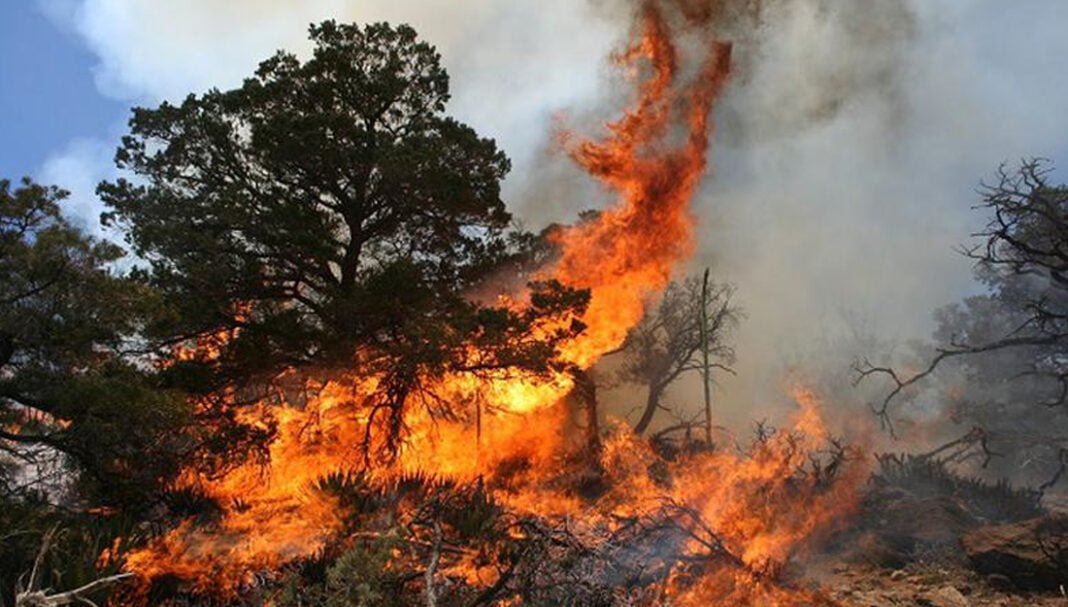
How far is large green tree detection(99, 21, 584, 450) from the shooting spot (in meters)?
14.6

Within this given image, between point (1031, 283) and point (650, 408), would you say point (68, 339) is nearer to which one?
point (650, 408)

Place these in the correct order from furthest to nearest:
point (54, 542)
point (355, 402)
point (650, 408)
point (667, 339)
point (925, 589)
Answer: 1. point (667, 339)
2. point (650, 408)
3. point (355, 402)
4. point (925, 589)
5. point (54, 542)

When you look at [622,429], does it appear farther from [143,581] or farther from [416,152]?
[143,581]

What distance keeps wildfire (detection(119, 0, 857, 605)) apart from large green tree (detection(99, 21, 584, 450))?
4.32ft

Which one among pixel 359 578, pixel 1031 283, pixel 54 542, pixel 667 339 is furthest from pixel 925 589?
pixel 1031 283

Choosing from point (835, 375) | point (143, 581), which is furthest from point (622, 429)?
point (835, 375)

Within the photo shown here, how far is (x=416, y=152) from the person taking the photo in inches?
616

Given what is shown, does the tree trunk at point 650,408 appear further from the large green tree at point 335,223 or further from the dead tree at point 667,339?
the large green tree at point 335,223

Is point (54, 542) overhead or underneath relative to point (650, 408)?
underneath

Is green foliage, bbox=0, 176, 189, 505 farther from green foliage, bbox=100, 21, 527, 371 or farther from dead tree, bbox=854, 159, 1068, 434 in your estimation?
dead tree, bbox=854, 159, 1068, 434

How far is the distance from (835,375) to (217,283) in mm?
54338

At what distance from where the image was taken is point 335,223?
17062 mm

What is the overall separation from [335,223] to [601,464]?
32.8ft

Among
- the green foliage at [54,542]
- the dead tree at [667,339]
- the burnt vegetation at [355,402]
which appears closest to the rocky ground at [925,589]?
the burnt vegetation at [355,402]
